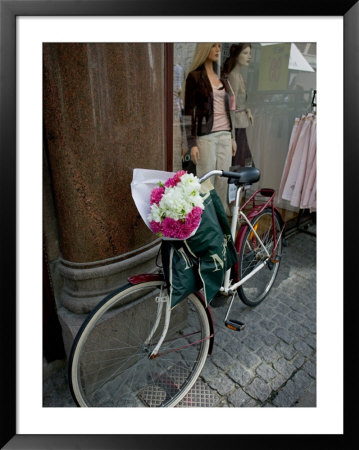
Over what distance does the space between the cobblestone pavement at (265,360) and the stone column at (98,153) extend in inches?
33.1

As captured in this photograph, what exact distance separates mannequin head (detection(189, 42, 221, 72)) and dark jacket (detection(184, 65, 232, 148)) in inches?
4.2

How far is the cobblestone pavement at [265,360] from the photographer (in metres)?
2.31

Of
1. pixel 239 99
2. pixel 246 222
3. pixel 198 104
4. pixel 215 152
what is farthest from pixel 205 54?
pixel 246 222

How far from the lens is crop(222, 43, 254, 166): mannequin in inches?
140

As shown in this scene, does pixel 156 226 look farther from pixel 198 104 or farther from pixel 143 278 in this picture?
pixel 198 104

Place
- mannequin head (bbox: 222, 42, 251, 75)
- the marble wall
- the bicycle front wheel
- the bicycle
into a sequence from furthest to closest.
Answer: mannequin head (bbox: 222, 42, 251, 75), the bicycle front wheel, the bicycle, the marble wall

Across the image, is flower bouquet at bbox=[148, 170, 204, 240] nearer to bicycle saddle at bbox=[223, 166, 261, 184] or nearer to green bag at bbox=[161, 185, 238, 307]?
green bag at bbox=[161, 185, 238, 307]

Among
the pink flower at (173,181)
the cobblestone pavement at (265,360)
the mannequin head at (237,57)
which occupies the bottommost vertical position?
the cobblestone pavement at (265,360)

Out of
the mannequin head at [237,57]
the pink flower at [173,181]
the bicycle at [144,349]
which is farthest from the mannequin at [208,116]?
the pink flower at [173,181]

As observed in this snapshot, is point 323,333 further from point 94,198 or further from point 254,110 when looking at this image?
point 254,110

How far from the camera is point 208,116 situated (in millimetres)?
3562

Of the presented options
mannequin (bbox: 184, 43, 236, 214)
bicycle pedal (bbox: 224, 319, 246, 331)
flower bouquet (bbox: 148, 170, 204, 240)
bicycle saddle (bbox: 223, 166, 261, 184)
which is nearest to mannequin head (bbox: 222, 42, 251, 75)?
mannequin (bbox: 184, 43, 236, 214)

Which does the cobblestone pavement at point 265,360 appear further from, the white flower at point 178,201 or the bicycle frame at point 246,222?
the white flower at point 178,201

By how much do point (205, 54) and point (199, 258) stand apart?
2.16 meters
